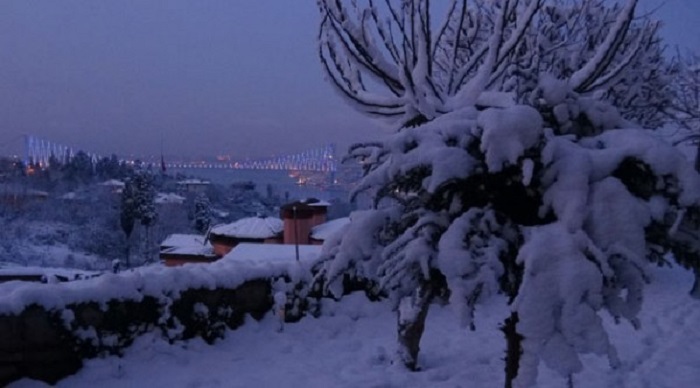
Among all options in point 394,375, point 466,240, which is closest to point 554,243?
point 466,240

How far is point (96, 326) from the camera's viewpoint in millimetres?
4543

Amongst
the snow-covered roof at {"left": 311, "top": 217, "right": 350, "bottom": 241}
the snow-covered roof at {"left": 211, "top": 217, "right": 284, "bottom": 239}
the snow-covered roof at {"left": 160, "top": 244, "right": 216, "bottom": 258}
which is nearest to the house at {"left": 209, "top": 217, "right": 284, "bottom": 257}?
the snow-covered roof at {"left": 211, "top": 217, "right": 284, "bottom": 239}

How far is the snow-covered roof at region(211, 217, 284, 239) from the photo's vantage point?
16.8 metres

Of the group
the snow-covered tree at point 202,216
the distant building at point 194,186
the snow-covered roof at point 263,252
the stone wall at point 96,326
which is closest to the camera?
the stone wall at point 96,326

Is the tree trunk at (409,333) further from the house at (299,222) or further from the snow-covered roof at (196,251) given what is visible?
the snow-covered roof at (196,251)

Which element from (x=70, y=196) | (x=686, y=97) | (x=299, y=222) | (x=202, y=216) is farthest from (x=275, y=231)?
(x=70, y=196)

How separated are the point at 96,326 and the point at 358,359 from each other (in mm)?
2299

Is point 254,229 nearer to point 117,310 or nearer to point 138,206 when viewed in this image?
point 117,310

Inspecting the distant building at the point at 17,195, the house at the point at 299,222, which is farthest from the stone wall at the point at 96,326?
the distant building at the point at 17,195

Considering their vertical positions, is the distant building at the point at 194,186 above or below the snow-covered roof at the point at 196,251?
above

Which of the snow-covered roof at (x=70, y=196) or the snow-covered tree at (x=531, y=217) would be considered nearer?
the snow-covered tree at (x=531, y=217)

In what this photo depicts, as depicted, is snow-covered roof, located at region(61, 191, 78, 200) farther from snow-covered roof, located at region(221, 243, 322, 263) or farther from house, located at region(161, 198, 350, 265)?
snow-covered roof, located at region(221, 243, 322, 263)

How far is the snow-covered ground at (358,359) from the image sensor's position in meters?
4.28

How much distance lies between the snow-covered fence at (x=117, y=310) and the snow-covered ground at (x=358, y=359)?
0.12 m
